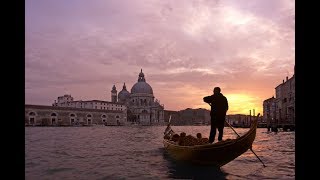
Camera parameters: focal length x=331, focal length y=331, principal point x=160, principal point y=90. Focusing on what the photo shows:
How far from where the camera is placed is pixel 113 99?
518 feet

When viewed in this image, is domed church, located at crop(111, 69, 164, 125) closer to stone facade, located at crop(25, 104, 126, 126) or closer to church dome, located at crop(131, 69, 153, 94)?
church dome, located at crop(131, 69, 153, 94)

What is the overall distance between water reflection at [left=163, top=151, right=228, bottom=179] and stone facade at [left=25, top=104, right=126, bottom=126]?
82.3m

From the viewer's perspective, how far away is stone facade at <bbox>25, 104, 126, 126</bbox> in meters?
88.6

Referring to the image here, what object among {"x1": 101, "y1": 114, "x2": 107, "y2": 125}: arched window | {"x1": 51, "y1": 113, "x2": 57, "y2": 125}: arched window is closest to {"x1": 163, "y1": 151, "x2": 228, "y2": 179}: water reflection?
{"x1": 51, "y1": 113, "x2": 57, "y2": 125}: arched window

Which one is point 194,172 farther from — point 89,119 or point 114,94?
point 114,94

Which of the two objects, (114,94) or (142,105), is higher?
(114,94)

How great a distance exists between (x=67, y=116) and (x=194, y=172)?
9377 cm

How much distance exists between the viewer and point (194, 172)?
32.7ft

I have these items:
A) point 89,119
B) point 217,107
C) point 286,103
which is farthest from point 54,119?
point 217,107

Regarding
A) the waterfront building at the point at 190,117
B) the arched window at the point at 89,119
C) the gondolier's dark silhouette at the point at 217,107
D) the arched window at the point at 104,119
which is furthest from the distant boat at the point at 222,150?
the waterfront building at the point at 190,117
